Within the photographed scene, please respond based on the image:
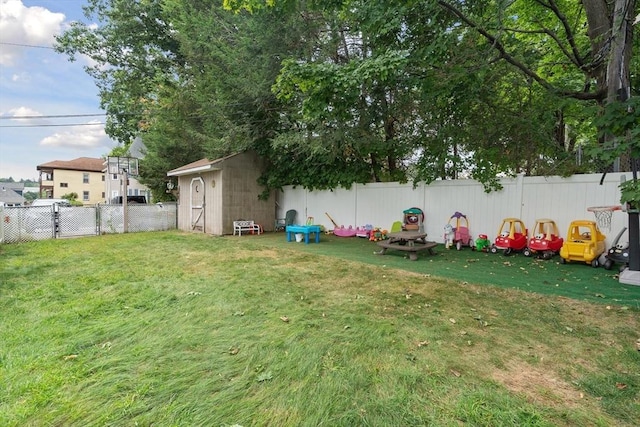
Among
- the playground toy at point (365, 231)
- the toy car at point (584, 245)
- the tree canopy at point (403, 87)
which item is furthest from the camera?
the playground toy at point (365, 231)

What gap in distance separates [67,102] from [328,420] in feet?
63.7

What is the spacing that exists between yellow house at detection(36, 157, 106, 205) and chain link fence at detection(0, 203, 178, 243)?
3444 centimetres

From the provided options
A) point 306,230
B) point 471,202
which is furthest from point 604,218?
point 306,230

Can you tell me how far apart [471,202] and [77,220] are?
1222 centimetres

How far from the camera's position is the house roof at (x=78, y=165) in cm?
4038

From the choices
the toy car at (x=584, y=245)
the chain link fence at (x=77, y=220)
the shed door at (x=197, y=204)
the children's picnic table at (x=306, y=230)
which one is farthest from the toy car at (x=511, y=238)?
the chain link fence at (x=77, y=220)

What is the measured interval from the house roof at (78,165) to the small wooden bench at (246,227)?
126ft

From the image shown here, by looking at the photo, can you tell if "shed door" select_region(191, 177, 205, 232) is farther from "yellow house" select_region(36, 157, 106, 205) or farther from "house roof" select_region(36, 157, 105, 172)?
"house roof" select_region(36, 157, 105, 172)

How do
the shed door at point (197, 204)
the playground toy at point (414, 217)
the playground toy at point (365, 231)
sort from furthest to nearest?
the shed door at point (197, 204)
the playground toy at point (365, 231)
the playground toy at point (414, 217)

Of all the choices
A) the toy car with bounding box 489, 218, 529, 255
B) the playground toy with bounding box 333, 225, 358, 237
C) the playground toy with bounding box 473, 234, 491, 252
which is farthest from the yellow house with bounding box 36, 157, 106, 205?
the toy car with bounding box 489, 218, 529, 255

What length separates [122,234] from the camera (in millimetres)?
11156

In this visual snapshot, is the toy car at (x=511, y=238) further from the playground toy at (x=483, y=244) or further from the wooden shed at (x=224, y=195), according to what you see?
the wooden shed at (x=224, y=195)

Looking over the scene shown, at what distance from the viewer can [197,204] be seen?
12.1 m

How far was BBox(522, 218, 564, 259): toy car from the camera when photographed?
6.35 meters
